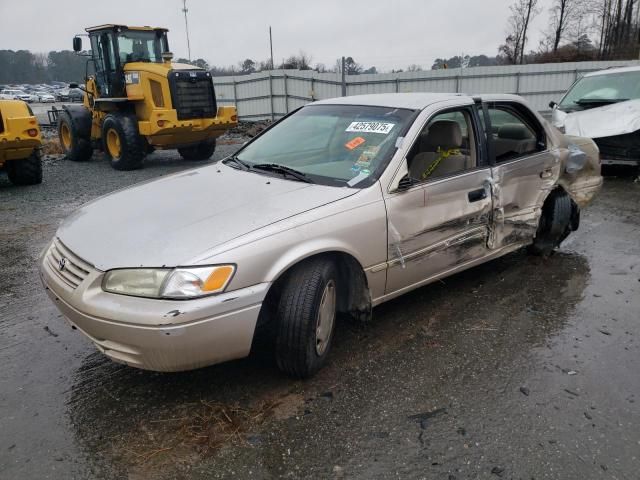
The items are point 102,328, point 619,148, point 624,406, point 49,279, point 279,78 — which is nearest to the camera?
point 102,328

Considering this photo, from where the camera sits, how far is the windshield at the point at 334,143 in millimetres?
3398

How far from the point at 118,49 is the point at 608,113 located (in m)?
9.36

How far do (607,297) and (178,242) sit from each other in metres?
3.34

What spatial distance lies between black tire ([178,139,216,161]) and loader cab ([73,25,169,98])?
1898mm

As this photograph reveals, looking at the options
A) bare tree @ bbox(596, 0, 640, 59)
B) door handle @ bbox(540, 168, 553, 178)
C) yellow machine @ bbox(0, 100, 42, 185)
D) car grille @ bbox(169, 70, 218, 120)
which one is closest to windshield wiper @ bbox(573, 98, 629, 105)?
door handle @ bbox(540, 168, 553, 178)

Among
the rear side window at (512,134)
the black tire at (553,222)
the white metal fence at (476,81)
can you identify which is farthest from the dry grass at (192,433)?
the white metal fence at (476,81)

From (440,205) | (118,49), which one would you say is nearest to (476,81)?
(118,49)

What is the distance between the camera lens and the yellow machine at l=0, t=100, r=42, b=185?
8.21m

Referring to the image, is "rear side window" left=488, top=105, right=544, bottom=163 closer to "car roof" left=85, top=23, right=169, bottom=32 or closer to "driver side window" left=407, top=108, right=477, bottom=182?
"driver side window" left=407, top=108, right=477, bottom=182

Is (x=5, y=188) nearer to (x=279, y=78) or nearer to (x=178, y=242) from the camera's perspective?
(x=178, y=242)

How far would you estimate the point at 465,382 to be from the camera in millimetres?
3004

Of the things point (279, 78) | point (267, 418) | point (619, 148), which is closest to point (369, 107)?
point (267, 418)

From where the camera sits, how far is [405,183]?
3.34 m

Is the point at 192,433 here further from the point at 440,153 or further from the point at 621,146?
the point at 621,146
